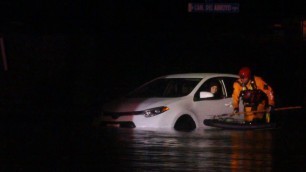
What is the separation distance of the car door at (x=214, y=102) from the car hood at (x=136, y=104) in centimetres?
52

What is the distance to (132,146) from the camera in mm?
12883

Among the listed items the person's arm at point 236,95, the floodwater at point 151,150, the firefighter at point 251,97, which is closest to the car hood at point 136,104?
the floodwater at point 151,150

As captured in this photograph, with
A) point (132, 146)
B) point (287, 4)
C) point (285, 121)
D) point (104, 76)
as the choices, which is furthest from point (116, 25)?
point (132, 146)

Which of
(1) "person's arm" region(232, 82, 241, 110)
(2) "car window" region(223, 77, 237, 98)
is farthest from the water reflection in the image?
(2) "car window" region(223, 77, 237, 98)

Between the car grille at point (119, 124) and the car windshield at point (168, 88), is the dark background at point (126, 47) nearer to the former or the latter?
the car windshield at point (168, 88)

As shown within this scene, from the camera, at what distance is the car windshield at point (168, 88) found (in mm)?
17312

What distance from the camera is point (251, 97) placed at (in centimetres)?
1575

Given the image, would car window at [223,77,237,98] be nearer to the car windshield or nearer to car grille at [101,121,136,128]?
the car windshield

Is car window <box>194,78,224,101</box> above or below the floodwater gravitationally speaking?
above

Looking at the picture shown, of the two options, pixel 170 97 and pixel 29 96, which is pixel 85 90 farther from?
pixel 170 97

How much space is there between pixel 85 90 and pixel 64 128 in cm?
1123

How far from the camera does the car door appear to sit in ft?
55.1

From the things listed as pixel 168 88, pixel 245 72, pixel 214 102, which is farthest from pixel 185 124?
pixel 245 72

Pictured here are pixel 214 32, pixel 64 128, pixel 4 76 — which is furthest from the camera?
pixel 214 32
